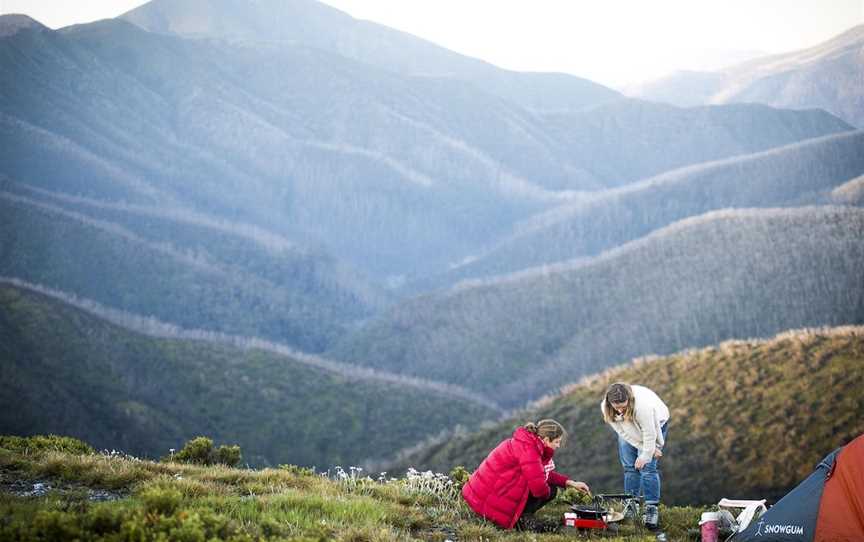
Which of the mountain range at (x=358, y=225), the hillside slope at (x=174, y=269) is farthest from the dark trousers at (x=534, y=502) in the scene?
the hillside slope at (x=174, y=269)

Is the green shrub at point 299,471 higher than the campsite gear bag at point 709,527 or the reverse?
the reverse

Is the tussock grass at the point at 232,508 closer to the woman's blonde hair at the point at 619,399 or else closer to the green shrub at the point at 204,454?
the woman's blonde hair at the point at 619,399

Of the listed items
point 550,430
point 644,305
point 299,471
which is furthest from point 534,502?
point 644,305

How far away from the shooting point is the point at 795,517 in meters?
9.67

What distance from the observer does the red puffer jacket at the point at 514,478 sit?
31.8ft

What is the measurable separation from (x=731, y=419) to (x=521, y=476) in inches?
800

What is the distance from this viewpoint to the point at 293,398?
156ft

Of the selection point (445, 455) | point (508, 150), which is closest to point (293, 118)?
point (508, 150)

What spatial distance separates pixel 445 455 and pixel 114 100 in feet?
399

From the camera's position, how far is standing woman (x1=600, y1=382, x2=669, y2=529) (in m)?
10.7

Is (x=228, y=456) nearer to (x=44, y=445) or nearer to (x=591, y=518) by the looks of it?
(x=44, y=445)

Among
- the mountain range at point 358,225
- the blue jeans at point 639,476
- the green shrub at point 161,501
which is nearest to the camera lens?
the green shrub at point 161,501

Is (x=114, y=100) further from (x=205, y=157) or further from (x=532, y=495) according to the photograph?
(x=532, y=495)

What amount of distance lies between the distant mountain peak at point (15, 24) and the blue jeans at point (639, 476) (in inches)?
5533
